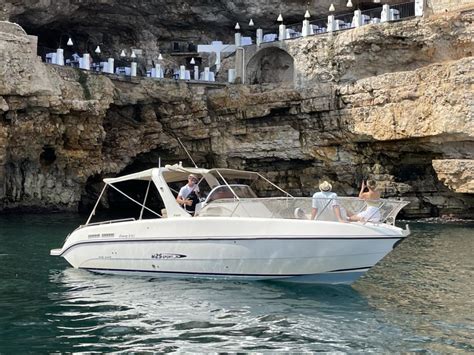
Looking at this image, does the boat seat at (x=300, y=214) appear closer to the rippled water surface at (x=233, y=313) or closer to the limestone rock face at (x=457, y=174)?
the rippled water surface at (x=233, y=313)

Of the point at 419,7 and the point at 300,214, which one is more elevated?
the point at 419,7

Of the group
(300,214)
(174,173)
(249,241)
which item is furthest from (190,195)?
(300,214)

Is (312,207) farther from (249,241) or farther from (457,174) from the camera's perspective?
(457,174)

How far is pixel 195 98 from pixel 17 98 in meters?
9.61

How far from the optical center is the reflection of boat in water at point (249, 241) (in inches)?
447

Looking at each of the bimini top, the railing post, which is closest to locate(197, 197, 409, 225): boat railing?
the bimini top

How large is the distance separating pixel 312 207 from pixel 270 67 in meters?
26.5

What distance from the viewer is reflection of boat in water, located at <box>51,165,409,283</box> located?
11.4 metres

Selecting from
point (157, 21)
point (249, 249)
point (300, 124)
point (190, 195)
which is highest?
point (157, 21)

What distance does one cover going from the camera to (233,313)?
9.91m

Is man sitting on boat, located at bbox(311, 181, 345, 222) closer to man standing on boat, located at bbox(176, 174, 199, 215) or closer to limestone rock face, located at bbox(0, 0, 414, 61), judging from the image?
man standing on boat, located at bbox(176, 174, 199, 215)

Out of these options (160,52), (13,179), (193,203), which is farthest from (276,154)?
(193,203)

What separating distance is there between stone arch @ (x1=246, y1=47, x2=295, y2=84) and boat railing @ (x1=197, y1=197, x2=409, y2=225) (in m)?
24.3

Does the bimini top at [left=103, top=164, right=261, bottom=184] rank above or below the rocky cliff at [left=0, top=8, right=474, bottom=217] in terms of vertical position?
below
